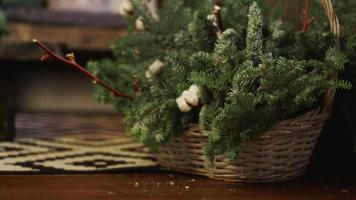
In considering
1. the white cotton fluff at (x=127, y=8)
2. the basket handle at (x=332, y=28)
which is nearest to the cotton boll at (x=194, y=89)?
the basket handle at (x=332, y=28)

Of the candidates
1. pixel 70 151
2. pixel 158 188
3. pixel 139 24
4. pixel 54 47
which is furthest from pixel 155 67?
pixel 54 47

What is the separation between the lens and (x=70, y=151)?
51.3 inches

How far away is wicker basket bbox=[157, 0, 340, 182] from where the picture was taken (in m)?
0.92

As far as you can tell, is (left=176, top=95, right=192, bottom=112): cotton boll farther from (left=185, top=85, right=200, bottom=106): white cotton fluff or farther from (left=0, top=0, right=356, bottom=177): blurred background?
(left=0, top=0, right=356, bottom=177): blurred background

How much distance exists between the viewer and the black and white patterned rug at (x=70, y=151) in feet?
3.56

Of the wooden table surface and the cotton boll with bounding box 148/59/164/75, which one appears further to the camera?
the cotton boll with bounding box 148/59/164/75

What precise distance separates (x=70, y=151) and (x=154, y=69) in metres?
0.38

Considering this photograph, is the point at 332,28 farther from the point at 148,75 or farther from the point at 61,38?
the point at 61,38

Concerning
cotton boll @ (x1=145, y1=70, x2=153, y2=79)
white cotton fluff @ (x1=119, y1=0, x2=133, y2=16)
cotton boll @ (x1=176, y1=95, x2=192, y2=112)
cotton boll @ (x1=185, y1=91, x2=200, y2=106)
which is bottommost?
cotton boll @ (x1=176, y1=95, x2=192, y2=112)

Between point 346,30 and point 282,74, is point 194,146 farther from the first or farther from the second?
point 346,30

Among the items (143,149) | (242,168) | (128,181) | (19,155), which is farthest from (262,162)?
(19,155)

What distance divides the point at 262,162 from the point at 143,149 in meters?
0.49

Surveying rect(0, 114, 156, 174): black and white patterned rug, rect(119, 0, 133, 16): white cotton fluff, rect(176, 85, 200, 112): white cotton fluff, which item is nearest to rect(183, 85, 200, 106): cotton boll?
rect(176, 85, 200, 112): white cotton fluff

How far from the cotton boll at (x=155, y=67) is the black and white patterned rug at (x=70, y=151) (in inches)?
8.2
